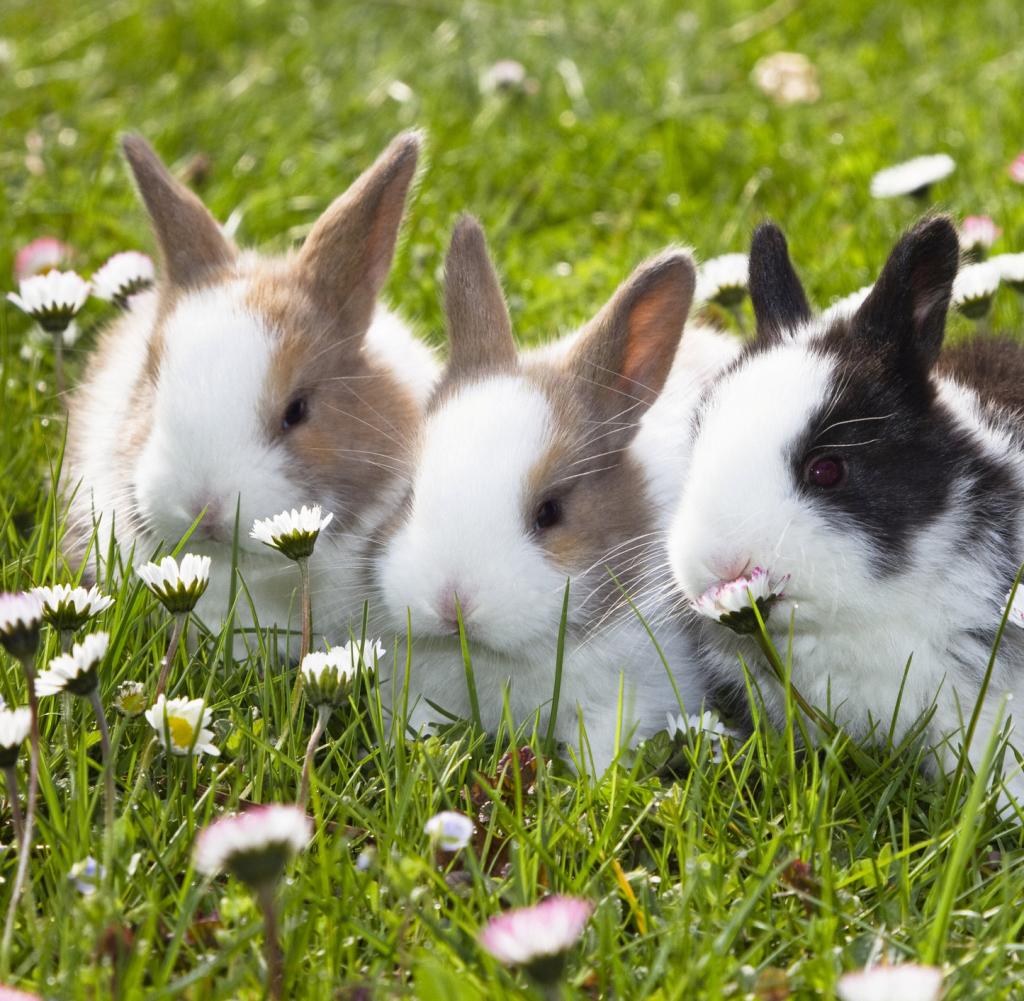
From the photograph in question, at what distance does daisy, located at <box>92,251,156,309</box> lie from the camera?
4727 mm

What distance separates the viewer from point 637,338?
159 inches

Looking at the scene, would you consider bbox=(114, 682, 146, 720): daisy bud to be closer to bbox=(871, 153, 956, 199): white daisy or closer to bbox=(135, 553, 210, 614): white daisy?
bbox=(135, 553, 210, 614): white daisy

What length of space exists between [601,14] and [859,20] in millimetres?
1467

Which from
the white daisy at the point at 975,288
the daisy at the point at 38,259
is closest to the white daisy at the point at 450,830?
the white daisy at the point at 975,288

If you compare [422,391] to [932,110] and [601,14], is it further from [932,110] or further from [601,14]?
[601,14]

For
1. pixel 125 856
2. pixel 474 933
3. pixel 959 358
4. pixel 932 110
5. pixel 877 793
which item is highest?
pixel 932 110

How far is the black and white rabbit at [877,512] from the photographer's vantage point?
3238 millimetres

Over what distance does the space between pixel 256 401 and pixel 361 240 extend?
67cm

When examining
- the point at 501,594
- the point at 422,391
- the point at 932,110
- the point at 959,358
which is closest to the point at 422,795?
the point at 501,594

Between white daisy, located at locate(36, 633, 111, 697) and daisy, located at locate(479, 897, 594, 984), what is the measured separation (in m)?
0.96

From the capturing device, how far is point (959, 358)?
4121 mm

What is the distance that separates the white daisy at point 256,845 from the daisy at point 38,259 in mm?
3610

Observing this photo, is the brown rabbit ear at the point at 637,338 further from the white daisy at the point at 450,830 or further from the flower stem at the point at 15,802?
the flower stem at the point at 15,802

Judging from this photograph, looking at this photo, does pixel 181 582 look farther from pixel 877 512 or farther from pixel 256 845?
pixel 877 512
